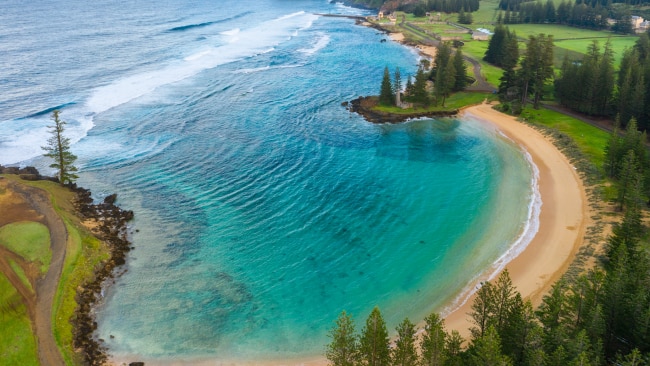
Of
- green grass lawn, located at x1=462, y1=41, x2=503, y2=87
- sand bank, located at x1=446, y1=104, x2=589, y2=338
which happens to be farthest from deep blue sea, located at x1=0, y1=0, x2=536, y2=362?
green grass lawn, located at x1=462, y1=41, x2=503, y2=87

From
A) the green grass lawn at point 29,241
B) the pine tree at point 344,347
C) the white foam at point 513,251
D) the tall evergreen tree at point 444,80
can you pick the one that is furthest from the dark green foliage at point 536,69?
the green grass lawn at point 29,241

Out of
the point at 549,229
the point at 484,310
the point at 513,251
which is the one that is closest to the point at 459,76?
the point at 549,229

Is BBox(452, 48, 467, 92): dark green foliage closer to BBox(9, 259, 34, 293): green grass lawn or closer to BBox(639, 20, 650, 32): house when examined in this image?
BBox(9, 259, 34, 293): green grass lawn

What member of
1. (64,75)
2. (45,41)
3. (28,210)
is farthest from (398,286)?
(45,41)

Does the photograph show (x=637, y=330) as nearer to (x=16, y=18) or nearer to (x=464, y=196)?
(x=464, y=196)

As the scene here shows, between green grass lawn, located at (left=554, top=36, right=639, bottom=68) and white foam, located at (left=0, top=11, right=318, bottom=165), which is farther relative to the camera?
green grass lawn, located at (left=554, top=36, right=639, bottom=68)

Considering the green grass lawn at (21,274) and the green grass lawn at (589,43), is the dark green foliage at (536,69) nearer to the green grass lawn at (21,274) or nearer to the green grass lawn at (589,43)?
the green grass lawn at (589,43)
